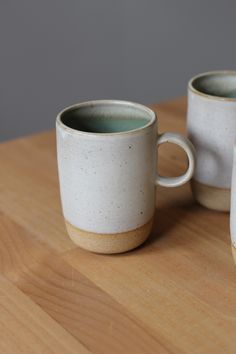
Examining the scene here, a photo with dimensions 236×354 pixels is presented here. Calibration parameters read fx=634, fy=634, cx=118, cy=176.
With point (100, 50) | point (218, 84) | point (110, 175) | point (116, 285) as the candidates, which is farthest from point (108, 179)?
point (100, 50)

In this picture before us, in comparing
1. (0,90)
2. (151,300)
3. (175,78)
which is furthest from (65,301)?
(175,78)

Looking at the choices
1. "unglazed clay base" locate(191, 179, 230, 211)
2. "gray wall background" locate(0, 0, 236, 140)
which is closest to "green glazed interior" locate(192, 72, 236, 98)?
"unglazed clay base" locate(191, 179, 230, 211)

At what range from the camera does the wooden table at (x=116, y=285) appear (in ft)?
1.90

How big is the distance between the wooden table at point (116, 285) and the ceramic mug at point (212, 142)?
0.10 feet

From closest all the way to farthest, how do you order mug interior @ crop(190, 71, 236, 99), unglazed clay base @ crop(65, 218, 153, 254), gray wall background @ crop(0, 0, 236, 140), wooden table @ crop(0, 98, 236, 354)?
wooden table @ crop(0, 98, 236, 354) < unglazed clay base @ crop(65, 218, 153, 254) < mug interior @ crop(190, 71, 236, 99) < gray wall background @ crop(0, 0, 236, 140)

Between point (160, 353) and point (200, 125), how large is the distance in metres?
0.30

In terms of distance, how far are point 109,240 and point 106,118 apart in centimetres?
14

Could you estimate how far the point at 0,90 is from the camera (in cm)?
220

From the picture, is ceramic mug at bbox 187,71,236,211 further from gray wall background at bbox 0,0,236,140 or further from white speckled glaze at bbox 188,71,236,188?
gray wall background at bbox 0,0,236,140

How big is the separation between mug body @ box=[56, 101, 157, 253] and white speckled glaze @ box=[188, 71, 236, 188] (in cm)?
8

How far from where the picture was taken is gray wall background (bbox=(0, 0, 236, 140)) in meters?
2.18

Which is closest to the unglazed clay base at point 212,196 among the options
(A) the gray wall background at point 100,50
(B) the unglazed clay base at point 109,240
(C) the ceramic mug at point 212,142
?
(C) the ceramic mug at point 212,142

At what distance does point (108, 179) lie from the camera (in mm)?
666

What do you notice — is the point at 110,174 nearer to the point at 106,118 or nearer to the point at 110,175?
the point at 110,175
